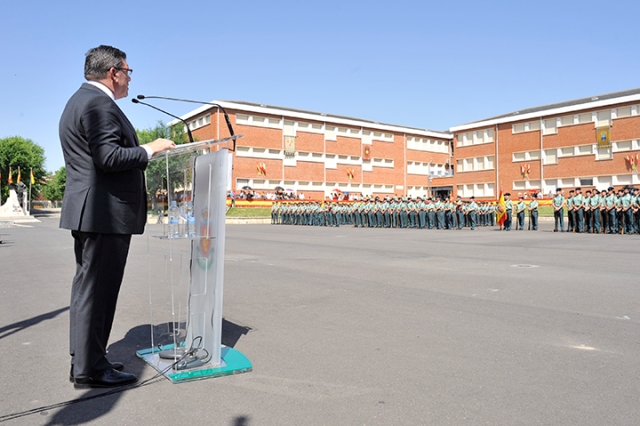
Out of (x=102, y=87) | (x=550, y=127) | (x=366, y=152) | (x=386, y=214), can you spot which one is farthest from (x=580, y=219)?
(x=366, y=152)

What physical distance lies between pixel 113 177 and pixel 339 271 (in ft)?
22.0

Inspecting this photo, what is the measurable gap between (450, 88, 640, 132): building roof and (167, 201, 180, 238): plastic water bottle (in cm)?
5547

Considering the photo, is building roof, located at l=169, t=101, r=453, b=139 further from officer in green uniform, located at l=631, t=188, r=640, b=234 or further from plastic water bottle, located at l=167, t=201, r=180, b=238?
plastic water bottle, located at l=167, t=201, r=180, b=238

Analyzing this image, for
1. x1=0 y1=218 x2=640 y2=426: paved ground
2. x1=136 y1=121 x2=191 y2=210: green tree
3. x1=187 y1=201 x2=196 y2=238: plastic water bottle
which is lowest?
→ x1=0 y1=218 x2=640 y2=426: paved ground

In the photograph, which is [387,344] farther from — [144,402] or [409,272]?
[409,272]

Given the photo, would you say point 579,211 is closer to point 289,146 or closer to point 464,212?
point 464,212

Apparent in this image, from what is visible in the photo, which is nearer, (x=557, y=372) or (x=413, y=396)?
(x=413, y=396)

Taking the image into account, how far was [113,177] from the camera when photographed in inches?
140

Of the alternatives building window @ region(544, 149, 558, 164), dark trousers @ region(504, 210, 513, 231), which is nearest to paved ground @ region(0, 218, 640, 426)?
dark trousers @ region(504, 210, 513, 231)

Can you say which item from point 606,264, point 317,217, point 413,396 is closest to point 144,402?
point 413,396

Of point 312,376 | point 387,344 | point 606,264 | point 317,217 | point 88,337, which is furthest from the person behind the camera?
point 317,217

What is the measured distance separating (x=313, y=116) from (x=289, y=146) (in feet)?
17.8

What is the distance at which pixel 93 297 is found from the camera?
11.6 feet

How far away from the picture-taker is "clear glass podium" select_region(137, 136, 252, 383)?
386 cm
